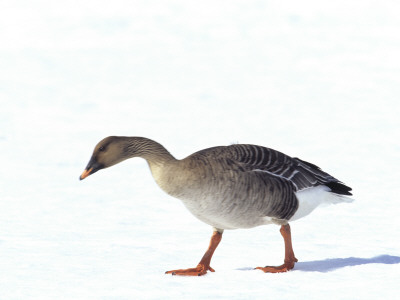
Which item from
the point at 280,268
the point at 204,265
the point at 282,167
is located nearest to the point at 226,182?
the point at 282,167

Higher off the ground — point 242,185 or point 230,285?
point 242,185


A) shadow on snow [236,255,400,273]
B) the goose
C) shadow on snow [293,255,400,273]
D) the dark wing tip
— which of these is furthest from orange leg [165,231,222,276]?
the dark wing tip

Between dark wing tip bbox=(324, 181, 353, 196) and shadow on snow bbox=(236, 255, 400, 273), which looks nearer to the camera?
shadow on snow bbox=(236, 255, 400, 273)

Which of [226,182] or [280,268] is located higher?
[226,182]

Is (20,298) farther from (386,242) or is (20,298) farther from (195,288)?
(386,242)

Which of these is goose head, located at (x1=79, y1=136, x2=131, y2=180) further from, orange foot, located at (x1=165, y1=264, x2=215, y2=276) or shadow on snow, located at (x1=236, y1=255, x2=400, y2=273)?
shadow on snow, located at (x1=236, y1=255, x2=400, y2=273)

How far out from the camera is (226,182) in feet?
30.2

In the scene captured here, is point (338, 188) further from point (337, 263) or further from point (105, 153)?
point (105, 153)

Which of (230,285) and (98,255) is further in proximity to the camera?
(98,255)

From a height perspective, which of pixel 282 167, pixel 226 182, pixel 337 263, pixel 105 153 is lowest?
pixel 337 263

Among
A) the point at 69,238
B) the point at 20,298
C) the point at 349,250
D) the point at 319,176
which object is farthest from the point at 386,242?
the point at 20,298

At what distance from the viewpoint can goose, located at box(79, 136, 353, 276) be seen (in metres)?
9.12

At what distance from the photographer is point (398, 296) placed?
870 cm

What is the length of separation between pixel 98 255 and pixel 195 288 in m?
2.20
